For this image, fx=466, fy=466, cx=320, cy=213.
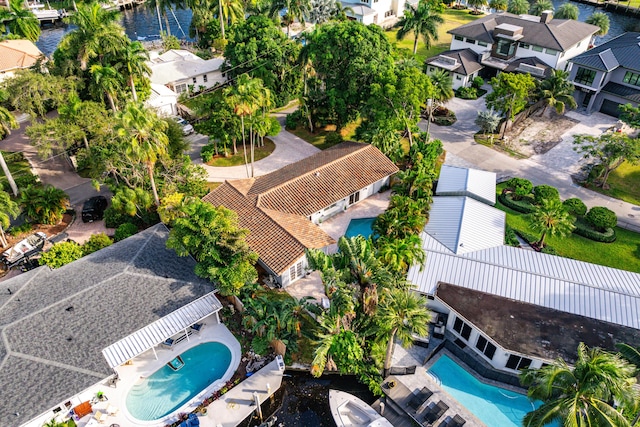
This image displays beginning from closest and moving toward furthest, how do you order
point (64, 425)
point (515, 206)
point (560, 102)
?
1. point (64, 425)
2. point (515, 206)
3. point (560, 102)

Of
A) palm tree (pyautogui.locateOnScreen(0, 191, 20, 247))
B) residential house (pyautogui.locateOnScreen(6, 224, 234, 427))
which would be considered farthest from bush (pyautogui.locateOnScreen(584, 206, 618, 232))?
palm tree (pyautogui.locateOnScreen(0, 191, 20, 247))

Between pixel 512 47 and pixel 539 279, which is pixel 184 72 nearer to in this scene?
pixel 512 47

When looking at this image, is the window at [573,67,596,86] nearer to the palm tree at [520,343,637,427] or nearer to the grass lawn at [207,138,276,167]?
the grass lawn at [207,138,276,167]

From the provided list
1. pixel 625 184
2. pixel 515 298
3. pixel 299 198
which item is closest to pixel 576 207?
pixel 625 184

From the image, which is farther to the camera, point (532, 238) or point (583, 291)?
point (532, 238)

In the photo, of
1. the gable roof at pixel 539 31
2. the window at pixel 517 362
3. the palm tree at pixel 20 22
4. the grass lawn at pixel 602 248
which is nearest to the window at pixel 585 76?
the gable roof at pixel 539 31

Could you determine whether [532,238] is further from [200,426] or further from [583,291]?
[200,426]

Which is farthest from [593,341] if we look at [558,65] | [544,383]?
[558,65]
